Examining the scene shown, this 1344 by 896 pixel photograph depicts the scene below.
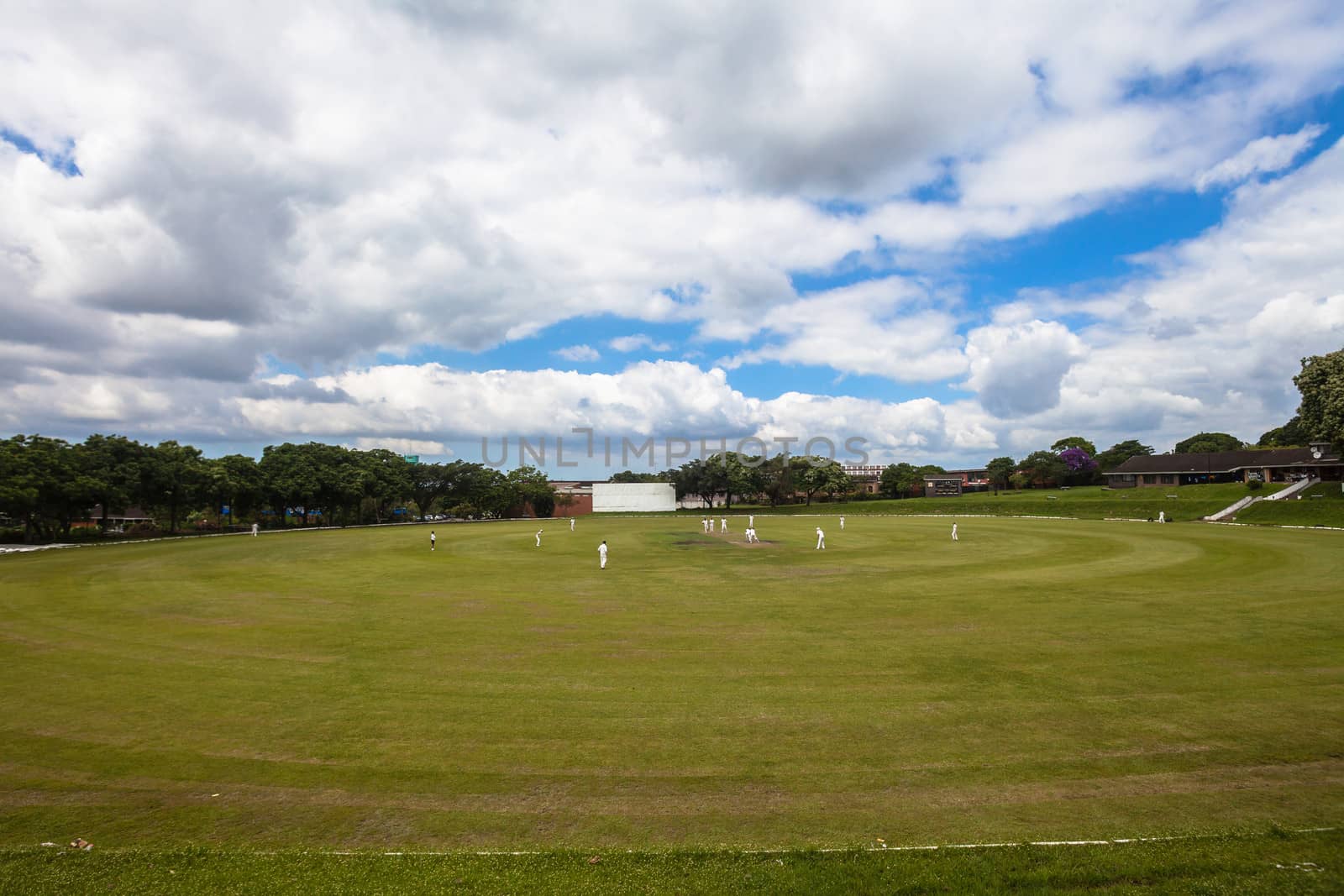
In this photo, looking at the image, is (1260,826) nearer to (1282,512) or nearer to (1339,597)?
(1339,597)

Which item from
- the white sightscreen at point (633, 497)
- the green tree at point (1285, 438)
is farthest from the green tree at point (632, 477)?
the green tree at point (1285, 438)

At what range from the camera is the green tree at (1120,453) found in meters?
133

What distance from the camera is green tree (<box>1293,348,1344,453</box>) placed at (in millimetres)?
58469

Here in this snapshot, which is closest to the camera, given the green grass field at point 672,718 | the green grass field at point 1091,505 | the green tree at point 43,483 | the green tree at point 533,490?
the green grass field at point 672,718

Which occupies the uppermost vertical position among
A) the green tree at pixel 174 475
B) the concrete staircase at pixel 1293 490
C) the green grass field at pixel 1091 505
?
the green tree at pixel 174 475

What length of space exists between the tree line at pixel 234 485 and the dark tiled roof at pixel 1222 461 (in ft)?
304

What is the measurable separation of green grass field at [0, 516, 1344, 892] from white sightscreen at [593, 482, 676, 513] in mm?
97059

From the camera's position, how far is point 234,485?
225 ft

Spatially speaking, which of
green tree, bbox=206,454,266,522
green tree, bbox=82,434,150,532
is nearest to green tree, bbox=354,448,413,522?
green tree, bbox=206,454,266,522

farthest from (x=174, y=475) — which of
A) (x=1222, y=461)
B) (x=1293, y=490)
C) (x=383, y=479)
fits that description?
(x=1222, y=461)

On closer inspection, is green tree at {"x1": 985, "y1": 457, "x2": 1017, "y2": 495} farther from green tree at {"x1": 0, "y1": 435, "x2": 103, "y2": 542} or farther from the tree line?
green tree at {"x1": 0, "y1": 435, "x2": 103, "y2": 542}

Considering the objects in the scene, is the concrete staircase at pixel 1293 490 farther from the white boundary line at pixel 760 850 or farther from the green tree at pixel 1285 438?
the white boundary line at pixel 760 850

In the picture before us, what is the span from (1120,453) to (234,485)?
15550 centimetres

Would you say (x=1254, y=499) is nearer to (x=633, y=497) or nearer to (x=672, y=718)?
(x=672, y=718)
